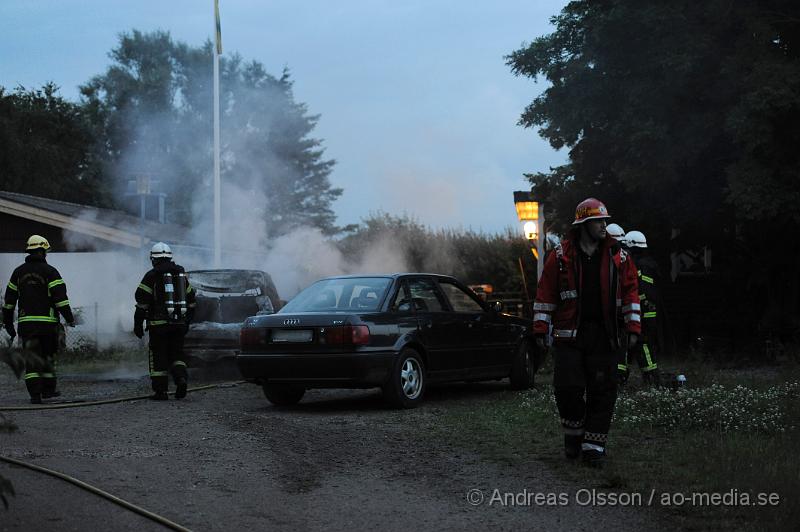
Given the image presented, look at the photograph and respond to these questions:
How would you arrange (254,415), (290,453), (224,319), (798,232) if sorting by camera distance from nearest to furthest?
1. (290,453)
2. (254,415)
3. (224,319)
4. (798,232)

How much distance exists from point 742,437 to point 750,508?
241 cm

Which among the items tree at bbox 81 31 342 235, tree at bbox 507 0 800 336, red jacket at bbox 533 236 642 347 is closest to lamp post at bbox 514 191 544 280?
tree at bbox 507 0 800 336

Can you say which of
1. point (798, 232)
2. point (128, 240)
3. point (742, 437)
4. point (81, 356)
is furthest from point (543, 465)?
point (128, 240)

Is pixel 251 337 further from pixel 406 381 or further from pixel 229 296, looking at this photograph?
pixel 229 296

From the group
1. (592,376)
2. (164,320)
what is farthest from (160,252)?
(592,376)

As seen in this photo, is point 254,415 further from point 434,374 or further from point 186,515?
point 186,515

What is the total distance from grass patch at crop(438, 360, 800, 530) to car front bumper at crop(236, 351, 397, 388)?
85 centimetres

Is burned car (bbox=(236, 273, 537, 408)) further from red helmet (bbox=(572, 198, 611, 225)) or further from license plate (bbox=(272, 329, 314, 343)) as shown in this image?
red helmet (bbox=(572, 198, 611, 225))

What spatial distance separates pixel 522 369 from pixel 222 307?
14.8 ft

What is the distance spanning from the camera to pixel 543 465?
7613 mm

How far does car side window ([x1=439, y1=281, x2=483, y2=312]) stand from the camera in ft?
40.6

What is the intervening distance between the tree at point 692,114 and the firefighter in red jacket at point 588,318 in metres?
9.37

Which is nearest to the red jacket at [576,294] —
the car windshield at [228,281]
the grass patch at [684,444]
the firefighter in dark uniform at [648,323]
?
the grass patch at [684,444]

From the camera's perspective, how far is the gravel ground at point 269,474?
231 inches
